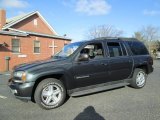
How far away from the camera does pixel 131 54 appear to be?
313 inches

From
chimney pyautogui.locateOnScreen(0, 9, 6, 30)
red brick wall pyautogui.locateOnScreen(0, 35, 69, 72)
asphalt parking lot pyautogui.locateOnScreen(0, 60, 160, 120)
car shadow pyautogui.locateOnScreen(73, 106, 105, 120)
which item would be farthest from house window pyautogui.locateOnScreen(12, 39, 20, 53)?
car shadow pyautogui.locateOnScreen(73, 106, 105, 120)

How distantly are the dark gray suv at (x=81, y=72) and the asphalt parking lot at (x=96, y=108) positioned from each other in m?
0.30

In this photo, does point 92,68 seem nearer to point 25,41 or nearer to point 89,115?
point 89,115

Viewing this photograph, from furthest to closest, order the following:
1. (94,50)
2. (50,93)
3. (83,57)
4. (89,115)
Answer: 1. (94,50)
2. (83,57)
3. (50,93)
4. (89,115)

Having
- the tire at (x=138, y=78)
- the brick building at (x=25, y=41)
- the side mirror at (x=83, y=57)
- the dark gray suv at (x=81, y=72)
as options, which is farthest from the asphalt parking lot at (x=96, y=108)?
the brick building at (x=25, y=41)

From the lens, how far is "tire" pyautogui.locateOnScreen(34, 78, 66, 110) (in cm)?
565

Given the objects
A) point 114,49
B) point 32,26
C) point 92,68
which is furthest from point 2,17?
point 92,68

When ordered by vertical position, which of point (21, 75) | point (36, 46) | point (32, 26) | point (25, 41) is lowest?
point (21, 75)

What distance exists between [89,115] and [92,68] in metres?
1.76

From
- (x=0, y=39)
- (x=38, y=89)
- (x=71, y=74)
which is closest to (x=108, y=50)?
(x=71, y=74)

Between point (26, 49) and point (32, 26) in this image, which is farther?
point (32, 26)

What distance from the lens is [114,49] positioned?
7492 millimetres

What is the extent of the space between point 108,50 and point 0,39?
43.0ft

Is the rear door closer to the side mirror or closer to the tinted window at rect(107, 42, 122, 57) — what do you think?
the tinted window at rect(107, 42, 122, 57)
